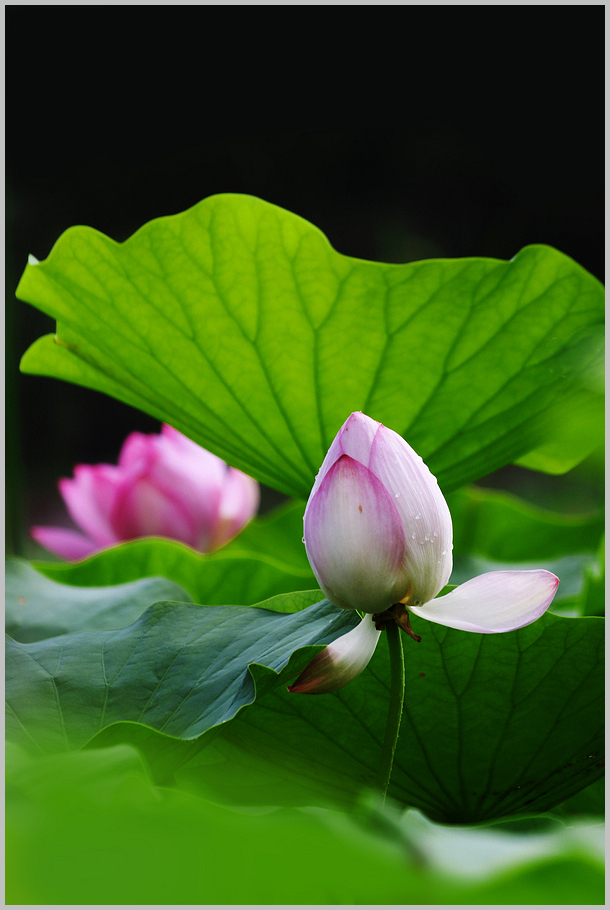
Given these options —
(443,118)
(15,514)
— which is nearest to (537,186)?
(443,118)

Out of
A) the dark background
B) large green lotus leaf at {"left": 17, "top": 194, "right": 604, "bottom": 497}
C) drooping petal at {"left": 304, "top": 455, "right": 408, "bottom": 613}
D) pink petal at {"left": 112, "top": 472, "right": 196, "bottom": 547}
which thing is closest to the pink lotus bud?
drooping petal at {"left": 304, "top": 455, "right": 408, "bottom": 613}

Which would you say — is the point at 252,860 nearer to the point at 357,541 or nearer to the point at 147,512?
the point at 357,541

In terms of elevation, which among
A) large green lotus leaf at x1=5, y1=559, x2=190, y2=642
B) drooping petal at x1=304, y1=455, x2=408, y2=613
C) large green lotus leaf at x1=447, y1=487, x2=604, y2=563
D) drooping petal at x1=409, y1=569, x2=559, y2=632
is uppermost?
drooping petal at x1=304, y1=455, x2=408, y2=613

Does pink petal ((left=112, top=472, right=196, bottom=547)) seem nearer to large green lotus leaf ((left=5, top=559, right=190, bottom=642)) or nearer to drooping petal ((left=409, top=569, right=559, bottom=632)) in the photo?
large green lotus leaf ((left=5, top=559, right=190, bottom=642))

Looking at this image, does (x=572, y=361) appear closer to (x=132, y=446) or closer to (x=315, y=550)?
(x=315, y=550)

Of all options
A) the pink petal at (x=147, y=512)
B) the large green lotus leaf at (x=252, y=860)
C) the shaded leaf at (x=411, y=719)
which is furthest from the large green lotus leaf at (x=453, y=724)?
the pink petal at (x=147, y=512)

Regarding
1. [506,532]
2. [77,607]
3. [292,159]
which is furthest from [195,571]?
[292,159]
